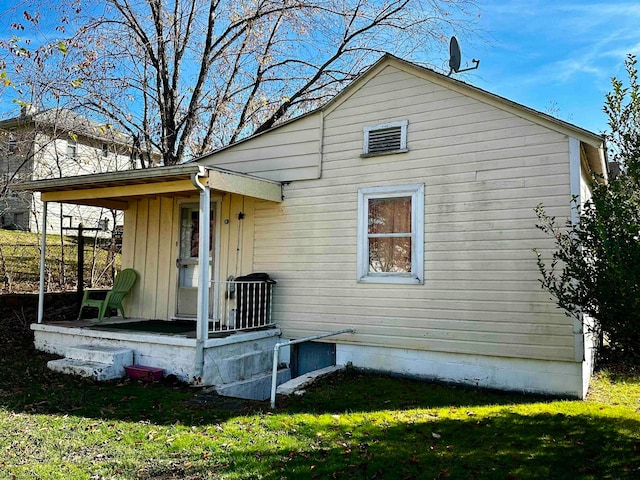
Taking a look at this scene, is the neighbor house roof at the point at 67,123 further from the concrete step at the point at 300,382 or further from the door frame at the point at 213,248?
the concrete step at the point at 300,382

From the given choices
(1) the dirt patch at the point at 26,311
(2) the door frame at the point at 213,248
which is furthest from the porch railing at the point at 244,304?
(1) the dirt patch at the point at 26,311

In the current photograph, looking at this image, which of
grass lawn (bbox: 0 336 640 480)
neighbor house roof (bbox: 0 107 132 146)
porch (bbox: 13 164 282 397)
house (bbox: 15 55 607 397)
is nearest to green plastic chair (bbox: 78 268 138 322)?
porch (bbox: 13 164 282 397)

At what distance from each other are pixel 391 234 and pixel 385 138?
139 centimetres

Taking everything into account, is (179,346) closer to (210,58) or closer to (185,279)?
(185,279)

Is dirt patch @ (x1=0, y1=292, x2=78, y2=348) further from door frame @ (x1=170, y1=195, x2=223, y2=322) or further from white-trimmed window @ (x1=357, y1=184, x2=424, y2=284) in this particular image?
white-trimmed window @ (x1=357, y1=184, x2=424, y2=284)

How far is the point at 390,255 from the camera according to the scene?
7172mm

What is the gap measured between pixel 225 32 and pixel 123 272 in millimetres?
6803

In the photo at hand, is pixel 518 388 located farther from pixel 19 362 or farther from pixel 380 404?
pixel 19 362

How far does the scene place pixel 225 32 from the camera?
1260 cm

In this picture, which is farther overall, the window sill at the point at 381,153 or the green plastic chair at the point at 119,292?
the green plastic chair at the point at 119,292

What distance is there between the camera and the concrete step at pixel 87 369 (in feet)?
21.6

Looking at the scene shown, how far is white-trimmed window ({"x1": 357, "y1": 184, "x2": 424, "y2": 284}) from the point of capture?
273 inches

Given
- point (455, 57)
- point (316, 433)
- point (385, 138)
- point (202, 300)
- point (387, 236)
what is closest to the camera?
point (316, 433)

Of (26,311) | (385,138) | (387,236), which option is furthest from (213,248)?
(26,311)
